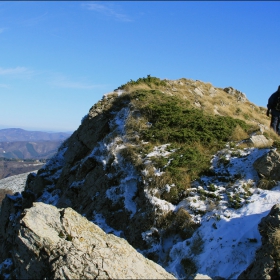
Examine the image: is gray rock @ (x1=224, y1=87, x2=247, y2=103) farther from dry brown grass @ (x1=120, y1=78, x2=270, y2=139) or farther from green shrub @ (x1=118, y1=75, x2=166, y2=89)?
green shrub @ (x1=118, y1=75, x2=166, y2=89)

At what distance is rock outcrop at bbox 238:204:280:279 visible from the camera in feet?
24.7

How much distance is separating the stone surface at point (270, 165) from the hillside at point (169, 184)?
0.13 feet

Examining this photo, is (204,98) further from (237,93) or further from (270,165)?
(270,165)

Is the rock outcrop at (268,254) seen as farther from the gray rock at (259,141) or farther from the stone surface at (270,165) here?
the gray rock at (259,141)

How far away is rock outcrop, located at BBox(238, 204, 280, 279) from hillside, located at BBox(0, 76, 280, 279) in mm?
602

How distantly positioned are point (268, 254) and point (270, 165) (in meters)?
5.05

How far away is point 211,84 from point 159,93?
13157mm

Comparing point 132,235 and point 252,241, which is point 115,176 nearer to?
point 132,235

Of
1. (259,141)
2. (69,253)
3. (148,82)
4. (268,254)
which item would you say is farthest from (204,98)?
(69,253)

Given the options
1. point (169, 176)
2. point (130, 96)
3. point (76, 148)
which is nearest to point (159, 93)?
point (130, 96)

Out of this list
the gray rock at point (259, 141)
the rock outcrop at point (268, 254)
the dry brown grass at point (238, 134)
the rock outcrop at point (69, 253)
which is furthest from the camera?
the dry brown grass at point (238, 134)

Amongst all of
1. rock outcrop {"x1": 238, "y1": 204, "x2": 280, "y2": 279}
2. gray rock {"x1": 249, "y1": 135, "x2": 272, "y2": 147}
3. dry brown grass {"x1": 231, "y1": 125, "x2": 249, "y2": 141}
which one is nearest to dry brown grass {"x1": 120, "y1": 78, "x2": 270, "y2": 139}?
dry brown grass {"x1": 231, "y1": 125, "x2": 249, "y2": 141}

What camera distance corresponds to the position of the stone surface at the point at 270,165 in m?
12.0

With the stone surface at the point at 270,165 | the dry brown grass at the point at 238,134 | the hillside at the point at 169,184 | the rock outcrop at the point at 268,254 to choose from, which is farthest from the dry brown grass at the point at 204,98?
the rock outcrop at the point at 268,254
